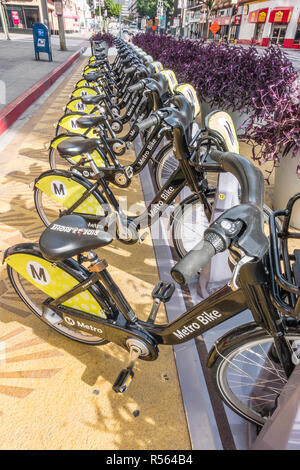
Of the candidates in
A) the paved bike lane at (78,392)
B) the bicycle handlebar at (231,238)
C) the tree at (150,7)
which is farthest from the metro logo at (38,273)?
the tree at (150,7)

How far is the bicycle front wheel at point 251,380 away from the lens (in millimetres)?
1487

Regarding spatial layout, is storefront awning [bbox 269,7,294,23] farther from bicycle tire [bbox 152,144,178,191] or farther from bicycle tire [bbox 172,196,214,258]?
bicycle tire [bbox 172,196,214,258]

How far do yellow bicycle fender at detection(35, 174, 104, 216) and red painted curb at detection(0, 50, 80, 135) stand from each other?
3.52 meters

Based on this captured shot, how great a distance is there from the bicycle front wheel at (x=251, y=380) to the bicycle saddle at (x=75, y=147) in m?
1.75

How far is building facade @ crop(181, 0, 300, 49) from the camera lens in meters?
27.6

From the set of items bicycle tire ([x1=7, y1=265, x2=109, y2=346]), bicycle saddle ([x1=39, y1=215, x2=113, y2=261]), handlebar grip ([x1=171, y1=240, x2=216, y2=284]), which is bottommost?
bicycle tire ([x1=7, y1=265, x2=109, y2=346])

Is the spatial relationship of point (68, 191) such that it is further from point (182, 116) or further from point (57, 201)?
point (182, 116)

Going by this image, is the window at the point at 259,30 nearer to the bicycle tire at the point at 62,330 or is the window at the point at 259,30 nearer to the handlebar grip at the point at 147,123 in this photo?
the handlebar grip at the point at 147,123

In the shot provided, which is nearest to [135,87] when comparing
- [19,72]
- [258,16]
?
[19,72]

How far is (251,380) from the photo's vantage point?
175 centimetres

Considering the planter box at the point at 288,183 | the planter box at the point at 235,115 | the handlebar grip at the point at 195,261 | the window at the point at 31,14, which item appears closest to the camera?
the handlebar grip at the point at 195,261

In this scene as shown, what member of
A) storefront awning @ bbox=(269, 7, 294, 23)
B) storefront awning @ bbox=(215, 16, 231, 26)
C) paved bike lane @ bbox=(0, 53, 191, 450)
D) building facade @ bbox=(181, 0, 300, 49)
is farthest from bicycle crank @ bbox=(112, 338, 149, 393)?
storefront awning @ bbox=(215, 16, 231, 26)

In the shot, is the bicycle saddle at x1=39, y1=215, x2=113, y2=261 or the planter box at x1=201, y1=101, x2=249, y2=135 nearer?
the bicycle saddle at x1=39, y1=215, x2=113, y2=261

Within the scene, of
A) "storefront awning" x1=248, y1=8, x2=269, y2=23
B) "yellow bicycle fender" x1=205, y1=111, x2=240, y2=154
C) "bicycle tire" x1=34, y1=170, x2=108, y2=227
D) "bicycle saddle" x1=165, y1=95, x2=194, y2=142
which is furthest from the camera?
"storefront awning" x1=248, y1=8, x2=269, y2=23
